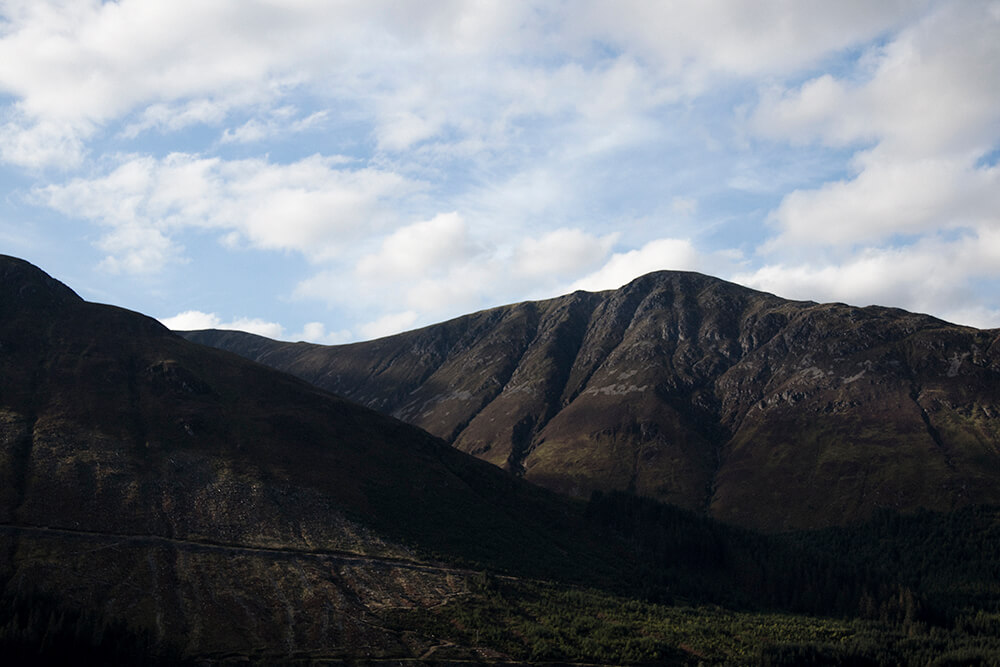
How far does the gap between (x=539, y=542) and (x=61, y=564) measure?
8897 cm

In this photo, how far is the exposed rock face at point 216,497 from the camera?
9219cm

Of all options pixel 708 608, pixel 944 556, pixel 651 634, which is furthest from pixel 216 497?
pixel 944 556

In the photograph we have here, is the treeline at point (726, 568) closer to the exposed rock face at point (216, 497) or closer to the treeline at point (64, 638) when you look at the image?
the exposed rock face at point (216, 497)

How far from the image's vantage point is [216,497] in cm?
12631

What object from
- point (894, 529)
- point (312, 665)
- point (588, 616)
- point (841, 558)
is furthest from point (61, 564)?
point (894, 529)

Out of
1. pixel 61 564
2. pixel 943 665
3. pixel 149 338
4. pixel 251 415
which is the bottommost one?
pixel 943 665

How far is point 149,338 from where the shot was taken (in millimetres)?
186750

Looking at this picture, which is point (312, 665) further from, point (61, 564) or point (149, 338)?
point (149, 338)

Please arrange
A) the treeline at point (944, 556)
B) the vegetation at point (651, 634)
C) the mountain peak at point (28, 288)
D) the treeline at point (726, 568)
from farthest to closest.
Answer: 1. the mountain peak at point (28, 288)
2. the treeline at point (944, 556)
3. the treeline at point (726, 568)
4. the vegetation at point (651, 634)

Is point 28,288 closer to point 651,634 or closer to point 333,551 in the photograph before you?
point 333,551

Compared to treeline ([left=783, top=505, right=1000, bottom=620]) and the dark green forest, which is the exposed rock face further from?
treeline ([left=783, top=505, right=1000, bottom=620])

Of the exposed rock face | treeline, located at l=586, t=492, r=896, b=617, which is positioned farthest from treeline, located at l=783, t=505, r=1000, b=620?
the exposed rock face

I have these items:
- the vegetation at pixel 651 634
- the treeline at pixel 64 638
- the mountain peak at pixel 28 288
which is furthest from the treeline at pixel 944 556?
the mountain peak at pixel 28 288

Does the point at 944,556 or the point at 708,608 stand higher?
the point at 944,556
